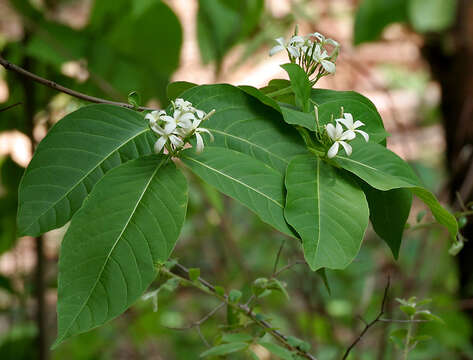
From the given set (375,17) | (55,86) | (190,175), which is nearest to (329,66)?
(55,86)

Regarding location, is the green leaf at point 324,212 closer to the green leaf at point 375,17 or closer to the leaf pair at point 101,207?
the leaf pair at point 101,207

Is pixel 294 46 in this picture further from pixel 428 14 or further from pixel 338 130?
pixel 428 14

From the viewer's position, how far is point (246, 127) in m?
0.47

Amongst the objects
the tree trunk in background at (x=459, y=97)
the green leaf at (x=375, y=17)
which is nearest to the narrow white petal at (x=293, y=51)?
the green leaf at (x=375, y=17)

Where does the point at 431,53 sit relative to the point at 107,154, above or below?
above

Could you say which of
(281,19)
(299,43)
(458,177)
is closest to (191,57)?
(281,19)

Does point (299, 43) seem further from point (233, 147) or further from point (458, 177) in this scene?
point (458, 177)

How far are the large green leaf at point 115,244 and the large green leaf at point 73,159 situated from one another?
3 cm

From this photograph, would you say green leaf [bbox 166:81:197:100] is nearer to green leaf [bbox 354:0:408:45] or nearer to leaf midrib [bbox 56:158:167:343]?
leaf midrib [bbox 56:158:167:343]

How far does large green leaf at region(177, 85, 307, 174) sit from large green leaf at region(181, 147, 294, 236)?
1.0 inches

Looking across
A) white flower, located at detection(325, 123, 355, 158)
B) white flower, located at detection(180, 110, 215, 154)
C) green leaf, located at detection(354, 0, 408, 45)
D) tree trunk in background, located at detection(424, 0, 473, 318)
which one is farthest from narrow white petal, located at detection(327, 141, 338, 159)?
tree trunk in background, located at detection(424, 0, 473, 318)

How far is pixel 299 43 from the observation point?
514mm

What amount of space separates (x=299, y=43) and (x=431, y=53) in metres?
1.27

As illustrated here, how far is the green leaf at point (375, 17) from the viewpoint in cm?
131
